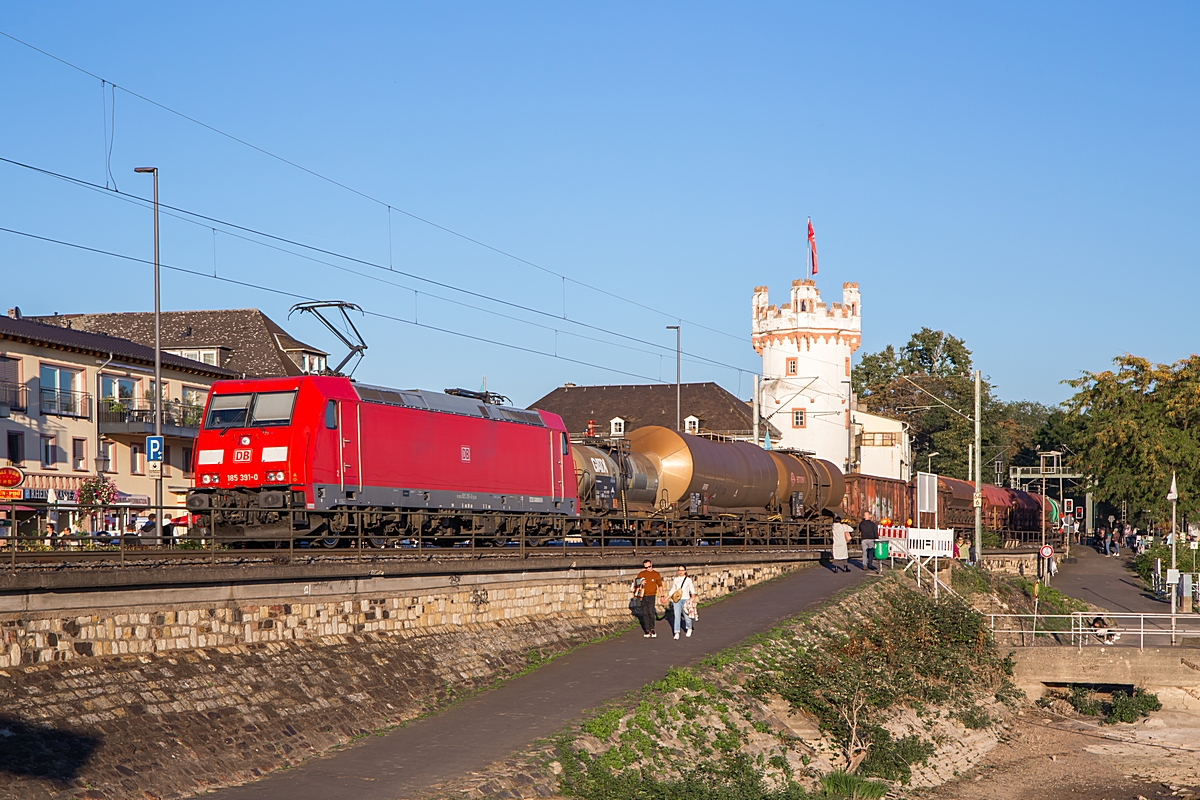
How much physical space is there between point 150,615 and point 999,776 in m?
15.9

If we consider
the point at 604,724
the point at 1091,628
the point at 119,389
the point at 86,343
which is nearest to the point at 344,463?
the point at 604,724

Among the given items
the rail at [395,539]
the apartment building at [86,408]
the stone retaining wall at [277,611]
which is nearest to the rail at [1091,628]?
the rail at [395,539]

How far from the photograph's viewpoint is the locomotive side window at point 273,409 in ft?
72.7

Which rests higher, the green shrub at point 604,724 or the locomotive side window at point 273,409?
the locomotive side window at point 273,409

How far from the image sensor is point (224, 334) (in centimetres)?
6166

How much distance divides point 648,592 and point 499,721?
764 centimetres

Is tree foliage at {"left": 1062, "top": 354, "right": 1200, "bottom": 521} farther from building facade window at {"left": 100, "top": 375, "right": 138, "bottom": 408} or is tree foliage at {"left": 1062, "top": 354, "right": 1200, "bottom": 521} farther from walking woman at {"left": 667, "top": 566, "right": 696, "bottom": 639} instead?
building facade window at {"left": 100, "top": 375, "right": 138, "bottom": 408}

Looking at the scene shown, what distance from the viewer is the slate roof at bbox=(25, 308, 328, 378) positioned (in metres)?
59.1

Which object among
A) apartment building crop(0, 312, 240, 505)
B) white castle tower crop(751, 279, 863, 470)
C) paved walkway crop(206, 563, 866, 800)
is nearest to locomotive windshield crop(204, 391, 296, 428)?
paved walkway crop(206, 563, 866, 800)

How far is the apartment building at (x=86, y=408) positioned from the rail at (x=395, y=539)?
11.3ft

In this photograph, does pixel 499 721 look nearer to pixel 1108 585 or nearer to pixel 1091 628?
pixel 1091 628

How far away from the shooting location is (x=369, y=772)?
47.1ft

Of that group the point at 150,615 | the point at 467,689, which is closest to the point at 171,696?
the point at 150,615

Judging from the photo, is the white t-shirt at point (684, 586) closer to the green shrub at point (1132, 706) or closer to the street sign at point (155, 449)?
the green shrub at point (1132, 706)
